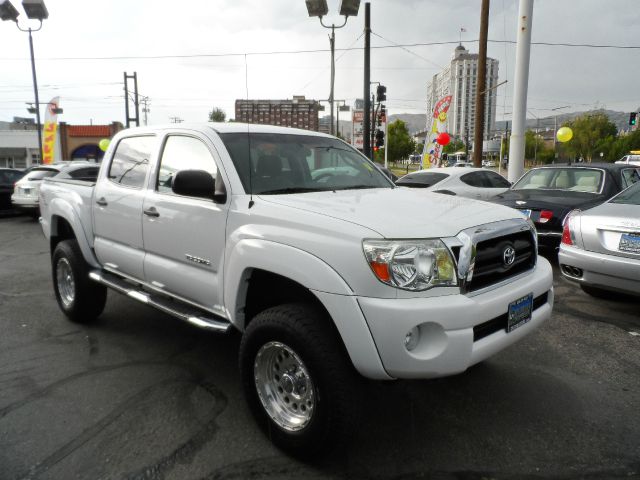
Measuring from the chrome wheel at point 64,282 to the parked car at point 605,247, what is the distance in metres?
5.04

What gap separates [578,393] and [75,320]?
456cm

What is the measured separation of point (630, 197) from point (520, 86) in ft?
34.4

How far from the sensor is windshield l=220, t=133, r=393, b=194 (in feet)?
10.8

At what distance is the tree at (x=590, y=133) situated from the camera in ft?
264

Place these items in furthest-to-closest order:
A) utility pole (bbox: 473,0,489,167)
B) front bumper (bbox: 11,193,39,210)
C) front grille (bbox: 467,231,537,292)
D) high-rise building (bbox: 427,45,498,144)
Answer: high-rise building (bbox: 427,45,498,144) → utility pole (bbox: 473,0,489,167) → front bumper (bbox: 11,193,39,210) → front grille (bbox: 467,231,537,292)

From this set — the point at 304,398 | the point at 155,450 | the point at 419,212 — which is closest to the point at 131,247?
the point at 155,450

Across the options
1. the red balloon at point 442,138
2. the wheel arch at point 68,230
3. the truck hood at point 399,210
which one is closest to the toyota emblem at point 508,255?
the truck hood at point 399,210

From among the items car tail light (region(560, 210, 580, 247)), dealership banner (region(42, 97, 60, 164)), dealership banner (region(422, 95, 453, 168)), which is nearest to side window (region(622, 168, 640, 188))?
car tail light (region(560, 210, 580, 247))

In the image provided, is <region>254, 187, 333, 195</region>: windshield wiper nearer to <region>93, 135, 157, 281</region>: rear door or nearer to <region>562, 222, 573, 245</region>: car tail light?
<region>93, 135, 157, 281</region>: rear door

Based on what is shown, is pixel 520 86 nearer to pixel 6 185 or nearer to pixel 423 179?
pixel 423 179

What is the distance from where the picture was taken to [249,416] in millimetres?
3139

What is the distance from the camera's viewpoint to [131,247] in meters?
4.05

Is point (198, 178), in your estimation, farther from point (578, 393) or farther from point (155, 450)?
point (578, 393)

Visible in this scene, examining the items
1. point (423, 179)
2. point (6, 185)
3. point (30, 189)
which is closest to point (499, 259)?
point (423, 179)
